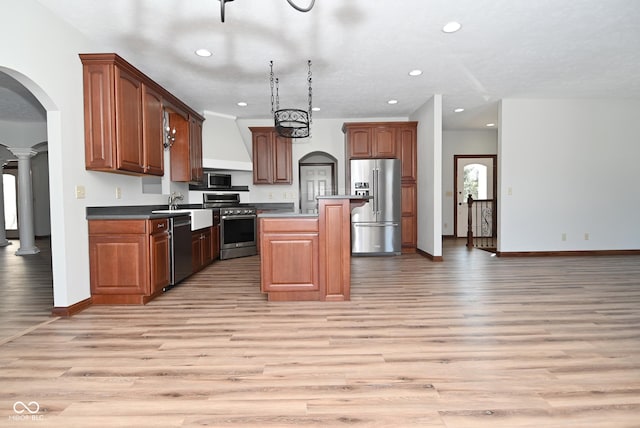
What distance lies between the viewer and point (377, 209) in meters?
5.81

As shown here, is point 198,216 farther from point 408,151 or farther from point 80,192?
point 408,151

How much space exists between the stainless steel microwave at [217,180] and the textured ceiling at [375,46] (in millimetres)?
1311

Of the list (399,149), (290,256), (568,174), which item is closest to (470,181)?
(568,174)

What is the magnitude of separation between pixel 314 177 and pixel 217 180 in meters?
2.09

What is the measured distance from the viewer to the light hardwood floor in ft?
5.00

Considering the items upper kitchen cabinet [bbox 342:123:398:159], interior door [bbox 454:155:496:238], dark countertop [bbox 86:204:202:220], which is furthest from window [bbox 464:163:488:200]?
dark countertop [bbox 86:204:202:220]

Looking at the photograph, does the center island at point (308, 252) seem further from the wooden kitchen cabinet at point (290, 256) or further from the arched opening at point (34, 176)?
the arched opening at point (34, 176)

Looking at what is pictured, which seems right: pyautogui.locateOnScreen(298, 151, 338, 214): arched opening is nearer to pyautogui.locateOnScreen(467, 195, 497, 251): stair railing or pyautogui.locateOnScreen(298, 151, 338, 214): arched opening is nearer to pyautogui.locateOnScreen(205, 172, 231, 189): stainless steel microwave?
pyautogui.locateOnScreen(205, 172, 231, 189): stainless steel microwave

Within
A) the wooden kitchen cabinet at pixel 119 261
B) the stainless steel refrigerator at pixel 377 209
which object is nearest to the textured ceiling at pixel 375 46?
the stainless steel refrigerator at pixel 377 209

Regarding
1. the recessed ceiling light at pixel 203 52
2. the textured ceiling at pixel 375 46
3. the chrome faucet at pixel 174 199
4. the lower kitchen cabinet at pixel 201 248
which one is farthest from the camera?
the chrome faucet at pixel 174 199

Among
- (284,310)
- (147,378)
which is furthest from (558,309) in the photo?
(147,378)

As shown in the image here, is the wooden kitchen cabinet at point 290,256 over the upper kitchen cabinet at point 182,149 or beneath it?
beneath

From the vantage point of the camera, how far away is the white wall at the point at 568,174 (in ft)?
18.0

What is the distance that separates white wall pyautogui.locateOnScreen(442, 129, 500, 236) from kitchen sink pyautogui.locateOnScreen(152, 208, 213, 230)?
5.55 m
